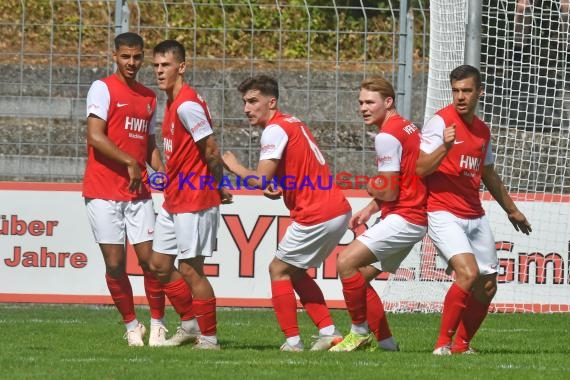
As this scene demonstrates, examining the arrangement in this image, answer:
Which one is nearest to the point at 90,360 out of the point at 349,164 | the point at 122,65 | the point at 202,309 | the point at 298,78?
the point at 202,309

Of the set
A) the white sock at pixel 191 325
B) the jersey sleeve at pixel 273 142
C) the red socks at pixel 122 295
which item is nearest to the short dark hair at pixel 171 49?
the jersey sleeve at pixel 273 142

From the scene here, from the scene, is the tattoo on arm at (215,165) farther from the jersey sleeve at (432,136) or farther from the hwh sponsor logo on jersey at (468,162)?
the hwh sponsor logo on jersey at (468,162)

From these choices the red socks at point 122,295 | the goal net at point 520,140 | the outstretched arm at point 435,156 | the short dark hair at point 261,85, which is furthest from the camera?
the goal net at point 520,140

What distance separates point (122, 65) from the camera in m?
10.2

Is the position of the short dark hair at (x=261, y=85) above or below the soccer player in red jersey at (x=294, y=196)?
above

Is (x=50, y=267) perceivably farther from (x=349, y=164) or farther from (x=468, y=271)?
(x=468, y=271)

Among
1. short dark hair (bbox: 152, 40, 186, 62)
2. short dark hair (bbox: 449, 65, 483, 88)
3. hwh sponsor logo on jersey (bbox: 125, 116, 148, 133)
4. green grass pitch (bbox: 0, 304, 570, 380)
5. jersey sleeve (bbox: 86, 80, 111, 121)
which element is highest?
short dark hair (bbox: 152, 40, 186, 62)

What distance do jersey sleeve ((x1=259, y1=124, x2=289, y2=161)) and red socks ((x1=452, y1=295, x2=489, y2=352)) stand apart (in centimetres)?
173

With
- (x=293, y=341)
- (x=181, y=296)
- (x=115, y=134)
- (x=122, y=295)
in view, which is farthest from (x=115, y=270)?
(x=293, y=341)

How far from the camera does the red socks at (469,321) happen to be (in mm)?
9688

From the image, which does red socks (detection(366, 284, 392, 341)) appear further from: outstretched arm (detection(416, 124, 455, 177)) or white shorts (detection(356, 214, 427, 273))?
outstretched arm (detection(416, 124, 455, 177))

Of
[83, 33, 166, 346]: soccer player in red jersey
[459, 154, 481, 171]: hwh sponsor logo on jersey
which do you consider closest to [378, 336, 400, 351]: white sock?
[459, 154, 481, 171]: hwh sponsor logo on jersey

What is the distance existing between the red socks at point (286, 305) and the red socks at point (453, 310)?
108 cm

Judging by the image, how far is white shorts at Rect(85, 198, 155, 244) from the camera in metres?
10.1
